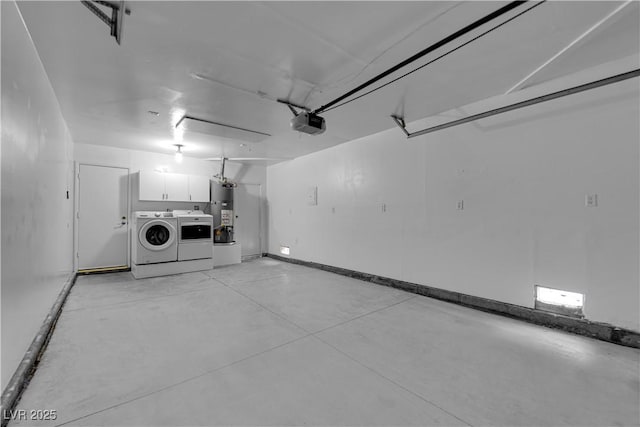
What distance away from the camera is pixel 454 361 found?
2.21 meters

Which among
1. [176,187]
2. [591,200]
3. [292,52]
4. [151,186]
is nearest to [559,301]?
[591,200]

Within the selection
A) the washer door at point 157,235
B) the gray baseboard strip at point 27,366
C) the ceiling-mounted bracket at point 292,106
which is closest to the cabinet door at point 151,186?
the washer door at point 157,235

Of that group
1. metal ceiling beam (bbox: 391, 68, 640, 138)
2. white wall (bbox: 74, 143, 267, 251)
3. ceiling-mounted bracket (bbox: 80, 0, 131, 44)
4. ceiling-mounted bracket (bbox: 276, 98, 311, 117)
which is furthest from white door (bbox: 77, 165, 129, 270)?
metal ceiling beam (bbox: 391, 68, 640, 138)

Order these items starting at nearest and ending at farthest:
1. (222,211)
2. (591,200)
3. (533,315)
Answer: (591,200)
(533,315)
(222,211)

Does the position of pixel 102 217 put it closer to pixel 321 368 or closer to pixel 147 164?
pixel 147 164

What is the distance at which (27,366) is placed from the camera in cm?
194

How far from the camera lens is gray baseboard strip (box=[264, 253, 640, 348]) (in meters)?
2.50

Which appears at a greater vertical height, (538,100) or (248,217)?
(538,100)

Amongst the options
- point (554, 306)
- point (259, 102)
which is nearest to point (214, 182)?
point (259, 102)

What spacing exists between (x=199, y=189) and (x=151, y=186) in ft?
3.14

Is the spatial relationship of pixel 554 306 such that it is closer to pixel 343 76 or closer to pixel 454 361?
pixel 454 361

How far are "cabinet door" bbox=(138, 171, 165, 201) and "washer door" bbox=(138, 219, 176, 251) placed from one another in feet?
2.54

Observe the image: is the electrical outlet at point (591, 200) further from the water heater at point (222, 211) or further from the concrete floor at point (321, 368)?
the water heater at point (222, 211)

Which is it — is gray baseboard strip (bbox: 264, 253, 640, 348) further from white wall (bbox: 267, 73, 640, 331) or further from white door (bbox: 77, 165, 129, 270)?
white door (bbox: 77, 165, 129, 270)
